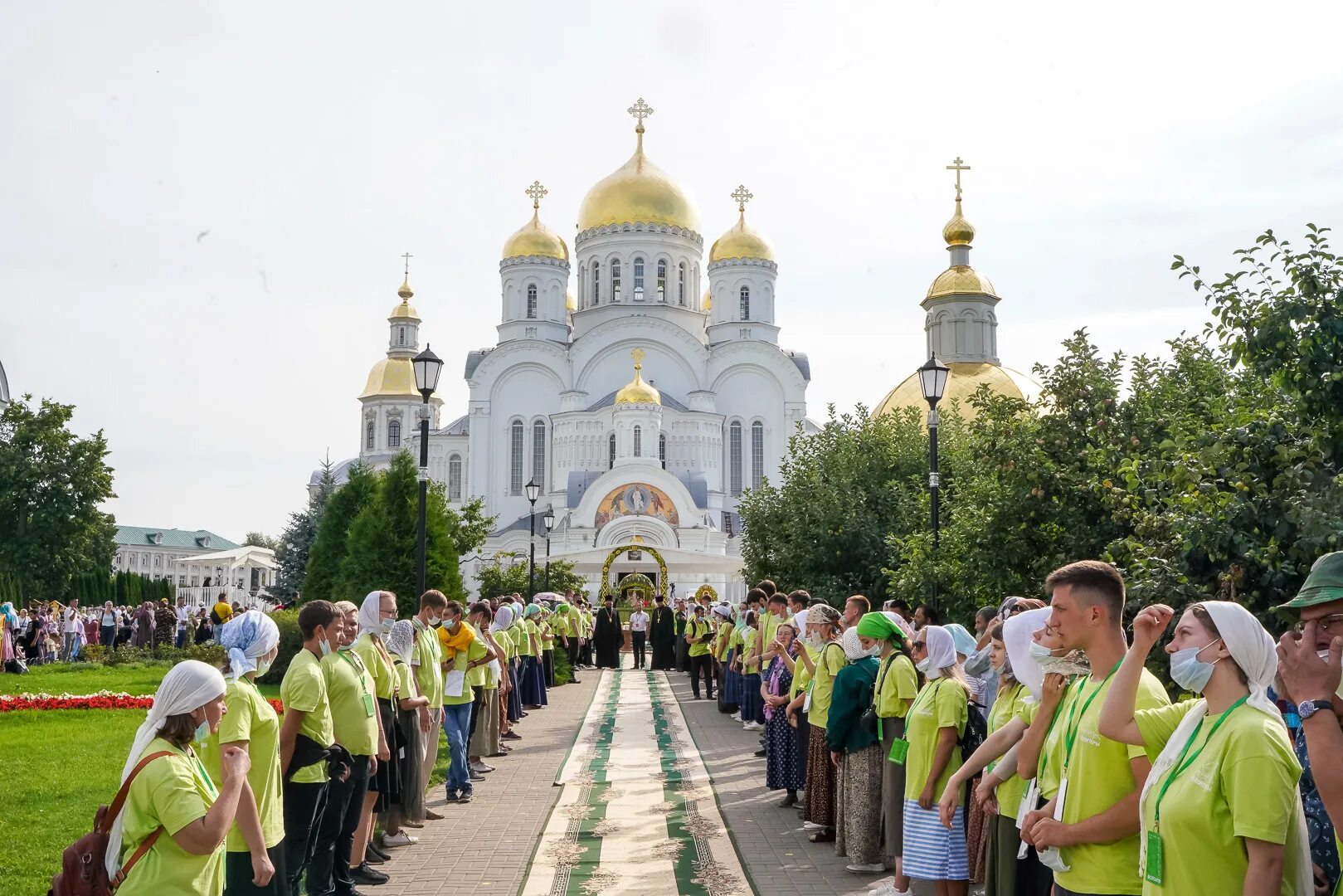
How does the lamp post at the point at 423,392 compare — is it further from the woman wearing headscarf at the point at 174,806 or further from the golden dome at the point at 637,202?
the golden dome at the point at 637,202

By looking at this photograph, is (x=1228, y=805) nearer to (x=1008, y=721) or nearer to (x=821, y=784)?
(x=1008, y=721)

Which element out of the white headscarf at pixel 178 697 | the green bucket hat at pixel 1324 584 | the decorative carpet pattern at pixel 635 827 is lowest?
the decorative carpet pattern at pixel 635 827

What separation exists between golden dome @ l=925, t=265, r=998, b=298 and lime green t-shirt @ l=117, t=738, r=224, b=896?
41.2 meters

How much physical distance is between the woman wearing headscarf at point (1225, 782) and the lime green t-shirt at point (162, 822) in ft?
9.50

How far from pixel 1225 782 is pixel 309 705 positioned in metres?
4.16

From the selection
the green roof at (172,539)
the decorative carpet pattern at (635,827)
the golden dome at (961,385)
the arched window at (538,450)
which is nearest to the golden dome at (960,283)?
the golden dome at (961,385)

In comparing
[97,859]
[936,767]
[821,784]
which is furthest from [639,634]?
[97,859]

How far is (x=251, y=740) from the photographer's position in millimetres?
4918

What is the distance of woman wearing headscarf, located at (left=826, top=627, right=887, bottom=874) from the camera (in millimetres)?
7484

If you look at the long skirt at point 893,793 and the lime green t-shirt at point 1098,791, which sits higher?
the lime green t-shirt at point 1098,791

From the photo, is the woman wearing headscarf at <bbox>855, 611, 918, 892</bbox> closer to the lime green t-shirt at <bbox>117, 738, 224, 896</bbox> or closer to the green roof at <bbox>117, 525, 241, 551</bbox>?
the lime green t-shirt at <bbox>117, 738, 224, 896</bbox>

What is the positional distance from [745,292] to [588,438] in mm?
11329

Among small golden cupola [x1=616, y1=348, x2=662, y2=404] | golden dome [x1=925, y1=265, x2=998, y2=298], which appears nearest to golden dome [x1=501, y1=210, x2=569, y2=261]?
small golden cupola [x1=616, y1=348, x2=662, y2=404]

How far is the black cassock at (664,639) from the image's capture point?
26.5 meters
